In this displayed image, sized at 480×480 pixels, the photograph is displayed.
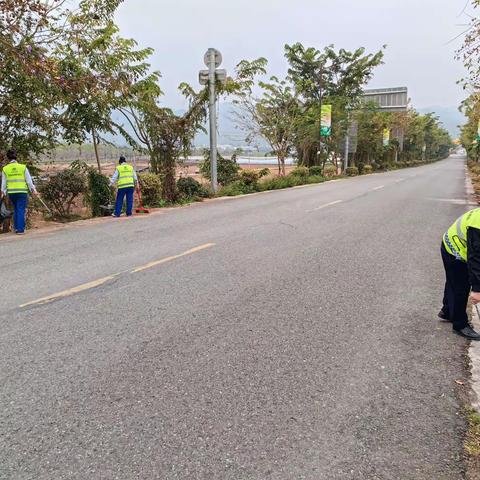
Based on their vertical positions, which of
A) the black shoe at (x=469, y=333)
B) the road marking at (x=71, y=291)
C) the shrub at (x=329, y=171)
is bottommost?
the black shoe at (x=469, y=333)

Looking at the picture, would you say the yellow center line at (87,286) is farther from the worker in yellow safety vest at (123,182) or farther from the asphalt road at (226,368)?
the worker in yellow safety vest at (123,182)

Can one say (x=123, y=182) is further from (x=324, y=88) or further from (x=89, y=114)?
(x=324, y=88)

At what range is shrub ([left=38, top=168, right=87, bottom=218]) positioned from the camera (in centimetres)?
1181

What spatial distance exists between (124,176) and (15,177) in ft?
9.75

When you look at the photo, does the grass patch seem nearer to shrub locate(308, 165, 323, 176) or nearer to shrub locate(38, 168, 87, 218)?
shrub locate(38, 168, 87, 218)

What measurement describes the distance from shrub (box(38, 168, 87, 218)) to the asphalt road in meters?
5.25

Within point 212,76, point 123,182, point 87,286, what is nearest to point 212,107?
point 212,76

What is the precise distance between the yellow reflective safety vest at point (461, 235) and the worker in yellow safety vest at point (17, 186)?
8772 millimetres

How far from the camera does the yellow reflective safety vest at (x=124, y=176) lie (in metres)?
11.9

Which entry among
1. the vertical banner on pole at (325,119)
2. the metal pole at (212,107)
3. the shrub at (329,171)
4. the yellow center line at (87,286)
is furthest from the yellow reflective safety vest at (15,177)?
the shrub at (329,171)

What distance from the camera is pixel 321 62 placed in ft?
112

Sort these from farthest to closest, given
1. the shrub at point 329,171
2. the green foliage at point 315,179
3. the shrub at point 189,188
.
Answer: the shrub at point 329,171, the green foliage at point 315,179, the shrub at point 189,188

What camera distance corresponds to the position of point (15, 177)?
9562 mm

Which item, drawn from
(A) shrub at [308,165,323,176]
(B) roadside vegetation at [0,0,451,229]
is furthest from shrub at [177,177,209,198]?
(A) shrub at [308,165,323,176]
